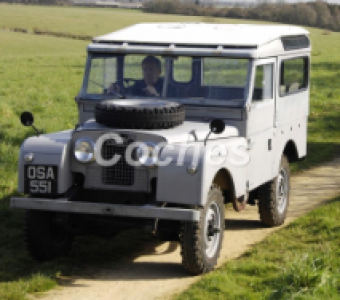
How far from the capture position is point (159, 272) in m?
7.26

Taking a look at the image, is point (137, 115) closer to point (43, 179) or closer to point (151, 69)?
point (43, 179)

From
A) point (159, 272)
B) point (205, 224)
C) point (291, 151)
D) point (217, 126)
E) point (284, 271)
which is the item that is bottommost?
point (159, 272)

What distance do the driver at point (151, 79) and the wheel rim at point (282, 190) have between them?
6.48 ft

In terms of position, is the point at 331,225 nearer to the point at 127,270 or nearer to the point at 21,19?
the point at 127,270

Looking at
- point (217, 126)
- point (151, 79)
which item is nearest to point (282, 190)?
point (151, 79)


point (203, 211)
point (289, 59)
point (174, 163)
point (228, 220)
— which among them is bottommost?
point (228, 220)

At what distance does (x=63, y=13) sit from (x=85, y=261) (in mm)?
58032

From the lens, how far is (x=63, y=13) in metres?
63.7

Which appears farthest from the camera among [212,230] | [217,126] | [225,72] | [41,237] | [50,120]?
[50,120]

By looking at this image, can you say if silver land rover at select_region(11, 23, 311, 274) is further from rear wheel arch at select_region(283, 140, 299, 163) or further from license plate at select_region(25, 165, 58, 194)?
rear wheel arch at select_region(283, 140, 299, 163)

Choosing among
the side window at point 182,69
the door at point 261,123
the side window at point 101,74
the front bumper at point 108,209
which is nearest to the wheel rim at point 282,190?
the door at point 261,123

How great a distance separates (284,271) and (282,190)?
2880 millimetres

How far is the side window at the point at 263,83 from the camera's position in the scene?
809 centimetres

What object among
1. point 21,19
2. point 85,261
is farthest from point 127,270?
point 21,19
